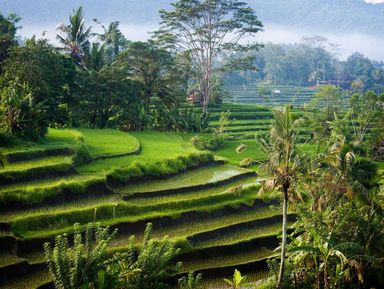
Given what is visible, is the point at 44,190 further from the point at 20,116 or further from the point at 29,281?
the point at 20,116

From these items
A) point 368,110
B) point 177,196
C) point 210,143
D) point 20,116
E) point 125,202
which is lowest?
point 177,196

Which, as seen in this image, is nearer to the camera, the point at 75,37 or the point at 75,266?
the point at 75,266

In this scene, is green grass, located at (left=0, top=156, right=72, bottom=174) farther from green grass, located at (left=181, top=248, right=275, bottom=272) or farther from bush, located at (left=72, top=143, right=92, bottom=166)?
green grass, located at (left=181, top=248, right=275, bottom=272)

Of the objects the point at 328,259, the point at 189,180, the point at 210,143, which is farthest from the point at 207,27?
the point at 328,259

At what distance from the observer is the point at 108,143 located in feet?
64.5

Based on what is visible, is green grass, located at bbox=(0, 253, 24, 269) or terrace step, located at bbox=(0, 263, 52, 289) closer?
terrace step, located at bbox=(0, 263, 52, 289)

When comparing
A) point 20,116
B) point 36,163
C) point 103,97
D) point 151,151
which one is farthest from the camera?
point 103,97

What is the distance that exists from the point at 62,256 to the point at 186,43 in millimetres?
24077

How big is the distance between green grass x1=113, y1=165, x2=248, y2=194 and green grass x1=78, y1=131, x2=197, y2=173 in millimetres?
869

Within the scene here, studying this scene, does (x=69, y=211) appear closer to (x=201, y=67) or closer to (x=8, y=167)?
(x=8, y=167)

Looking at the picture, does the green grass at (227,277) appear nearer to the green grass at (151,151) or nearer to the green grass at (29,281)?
the green grass at (29,281)

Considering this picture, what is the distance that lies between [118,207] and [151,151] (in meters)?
6.05

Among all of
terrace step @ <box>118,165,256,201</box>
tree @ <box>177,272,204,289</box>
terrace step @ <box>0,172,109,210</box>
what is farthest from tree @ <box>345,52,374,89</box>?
tree @ <box>177,272,204,289</box>

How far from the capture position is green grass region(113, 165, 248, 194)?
15.6m
